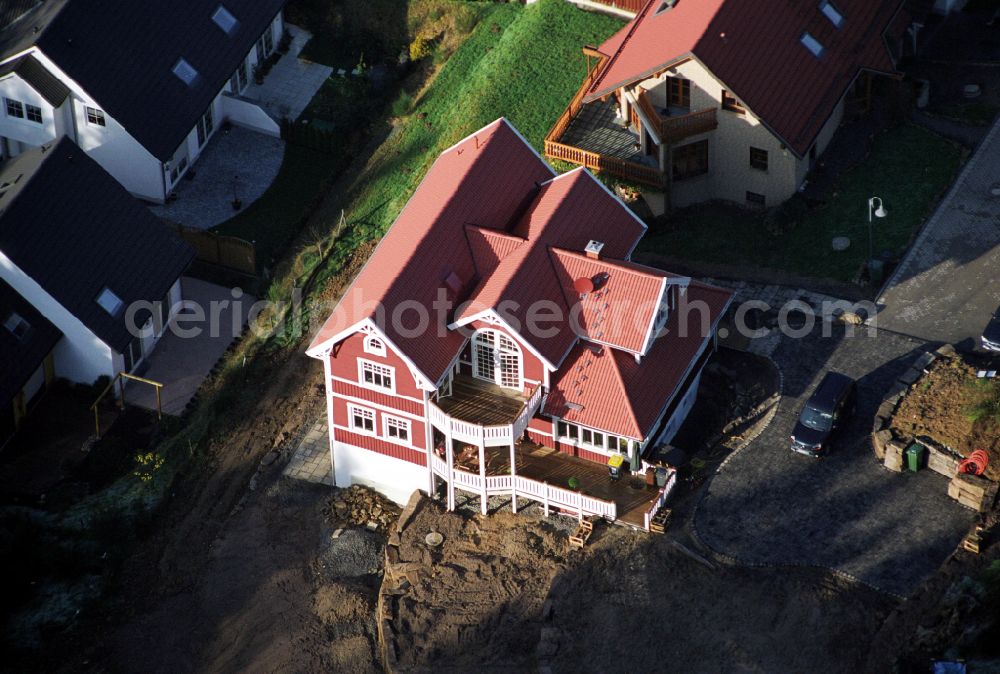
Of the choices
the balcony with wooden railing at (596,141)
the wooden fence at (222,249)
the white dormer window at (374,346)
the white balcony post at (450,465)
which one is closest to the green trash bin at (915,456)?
the white balcony post at (450,465)

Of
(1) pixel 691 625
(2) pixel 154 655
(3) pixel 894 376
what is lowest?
(2) pixel 154 655

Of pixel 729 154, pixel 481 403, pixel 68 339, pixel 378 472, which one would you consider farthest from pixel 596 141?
pixel 68 339

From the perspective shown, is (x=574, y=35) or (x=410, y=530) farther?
(x=574, y=35)

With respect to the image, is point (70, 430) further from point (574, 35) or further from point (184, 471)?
point (574, 35)

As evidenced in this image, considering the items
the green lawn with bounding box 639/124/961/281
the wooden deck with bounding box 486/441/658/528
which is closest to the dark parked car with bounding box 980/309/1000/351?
the green lawn with bounding box 639/124/961/281

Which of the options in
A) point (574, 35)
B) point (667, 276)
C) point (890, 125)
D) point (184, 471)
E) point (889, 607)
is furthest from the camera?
point (574, 35)

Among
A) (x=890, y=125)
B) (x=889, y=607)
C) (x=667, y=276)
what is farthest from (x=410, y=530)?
(x=890, y=125)

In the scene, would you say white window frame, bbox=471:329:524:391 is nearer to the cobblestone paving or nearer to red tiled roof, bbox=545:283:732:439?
red tiled roof, bbox=545:283:732:439
